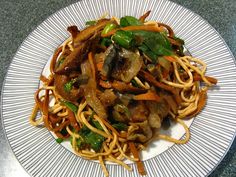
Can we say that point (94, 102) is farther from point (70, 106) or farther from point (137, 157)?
point (137, 157)

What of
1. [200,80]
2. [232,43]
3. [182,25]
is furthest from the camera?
[232,43]

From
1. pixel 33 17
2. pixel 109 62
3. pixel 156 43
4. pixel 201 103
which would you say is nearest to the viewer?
pixel 109 62

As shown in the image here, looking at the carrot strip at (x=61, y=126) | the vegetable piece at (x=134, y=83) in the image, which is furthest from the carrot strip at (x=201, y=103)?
the carrot strip at (x=61, y=126)

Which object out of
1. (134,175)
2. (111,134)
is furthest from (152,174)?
(111,134)

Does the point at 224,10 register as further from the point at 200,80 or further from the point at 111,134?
the point at 111,134

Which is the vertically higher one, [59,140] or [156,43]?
[156,43]

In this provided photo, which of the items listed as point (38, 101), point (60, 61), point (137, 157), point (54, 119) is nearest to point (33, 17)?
point (60, 61)

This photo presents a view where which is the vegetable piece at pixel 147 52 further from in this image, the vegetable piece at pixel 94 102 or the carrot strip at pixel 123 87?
the vegetable piece at pixel 94 102
